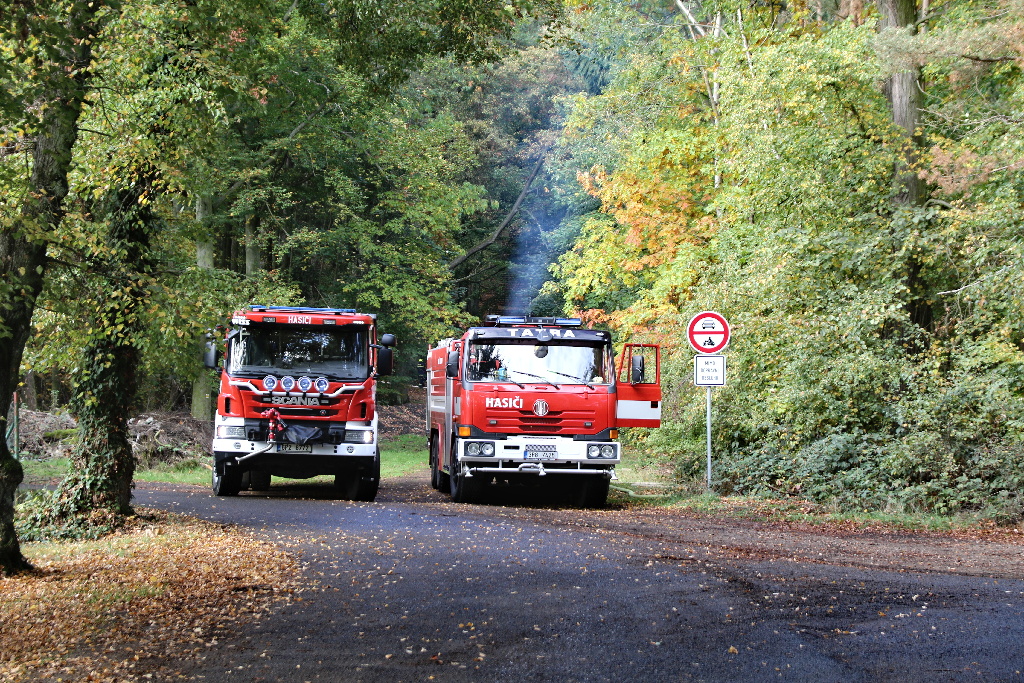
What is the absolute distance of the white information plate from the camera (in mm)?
18547

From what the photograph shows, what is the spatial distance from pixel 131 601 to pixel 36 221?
3.29 m

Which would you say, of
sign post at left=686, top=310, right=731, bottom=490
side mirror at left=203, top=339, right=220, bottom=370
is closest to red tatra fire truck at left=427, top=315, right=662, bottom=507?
sign post at left=686, top=310, right=731, bottom=490

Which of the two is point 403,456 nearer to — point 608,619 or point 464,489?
point 464,489

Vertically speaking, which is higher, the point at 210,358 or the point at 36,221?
the point at 36,221

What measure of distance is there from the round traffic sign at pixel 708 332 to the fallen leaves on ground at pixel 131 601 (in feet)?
29.2

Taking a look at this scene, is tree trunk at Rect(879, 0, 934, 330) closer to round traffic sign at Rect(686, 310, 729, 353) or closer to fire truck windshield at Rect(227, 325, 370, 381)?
round traffic sign at Rect(686, 310, 729, 353)

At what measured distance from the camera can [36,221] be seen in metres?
9.32

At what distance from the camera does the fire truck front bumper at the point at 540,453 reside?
1728 cm

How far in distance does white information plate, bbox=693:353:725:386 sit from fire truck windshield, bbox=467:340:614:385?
172 cm

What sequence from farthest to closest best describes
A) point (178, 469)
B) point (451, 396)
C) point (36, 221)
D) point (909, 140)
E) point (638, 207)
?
point (638, 207) → point (178, 469) → point (909, 140) → point (451, 396) → point (36, 221)

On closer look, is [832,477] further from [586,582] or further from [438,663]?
[438,663]

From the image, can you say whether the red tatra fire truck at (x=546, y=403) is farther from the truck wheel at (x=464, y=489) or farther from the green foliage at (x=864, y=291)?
the green foliage at (x=864, y=291)

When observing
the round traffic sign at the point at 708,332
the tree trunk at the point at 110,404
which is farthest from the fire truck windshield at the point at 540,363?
the tree trunk at the point at 110,404

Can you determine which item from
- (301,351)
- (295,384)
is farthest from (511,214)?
(295,384)
